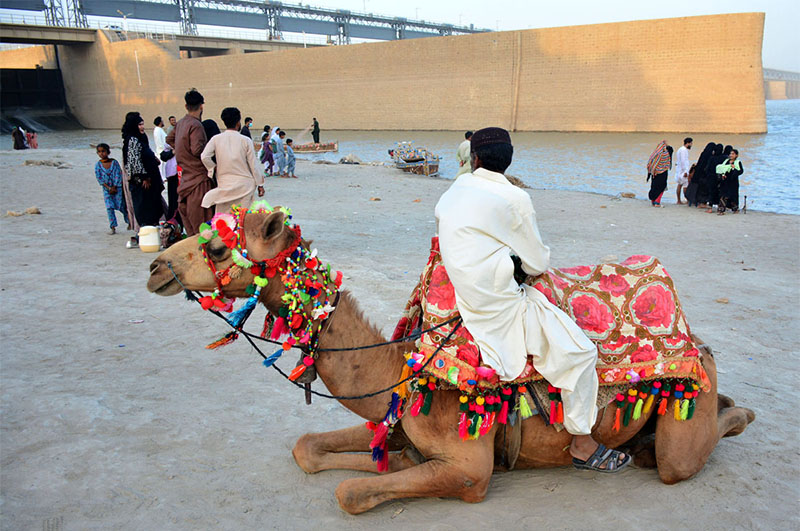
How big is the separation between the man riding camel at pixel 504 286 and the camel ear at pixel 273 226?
0.77 metres

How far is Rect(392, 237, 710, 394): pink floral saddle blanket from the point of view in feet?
9.66

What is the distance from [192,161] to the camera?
774cm

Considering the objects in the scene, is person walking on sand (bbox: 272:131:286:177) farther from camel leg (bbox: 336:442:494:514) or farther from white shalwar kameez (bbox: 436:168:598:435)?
camel leg (bbox: 336:442:494:514)

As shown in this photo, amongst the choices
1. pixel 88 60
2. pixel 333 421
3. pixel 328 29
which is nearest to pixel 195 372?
pixel 333 421

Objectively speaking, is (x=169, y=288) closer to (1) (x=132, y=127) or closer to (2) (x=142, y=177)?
(1) (x=132, y=127)

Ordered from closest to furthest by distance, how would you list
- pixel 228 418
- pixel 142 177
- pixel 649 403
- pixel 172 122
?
pixel 649 403, pixel 228 418, pixel 142 177, pixel 172 122

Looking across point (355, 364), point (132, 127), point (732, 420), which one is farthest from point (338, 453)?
point (132, 127)

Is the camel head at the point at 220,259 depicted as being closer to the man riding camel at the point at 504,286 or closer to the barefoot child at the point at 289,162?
the man riding camel at the point at 504,286

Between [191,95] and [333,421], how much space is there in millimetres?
5371

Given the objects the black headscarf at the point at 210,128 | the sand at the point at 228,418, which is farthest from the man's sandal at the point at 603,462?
the black headscarf at the point at 210,128

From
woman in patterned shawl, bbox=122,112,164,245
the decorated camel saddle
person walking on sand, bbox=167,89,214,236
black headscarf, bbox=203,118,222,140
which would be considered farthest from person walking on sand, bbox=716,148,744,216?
woman in patterned shawl, bbox=122,112,164,245

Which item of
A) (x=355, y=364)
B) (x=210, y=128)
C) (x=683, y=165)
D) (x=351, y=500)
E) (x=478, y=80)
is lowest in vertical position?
(x=351, y=500)

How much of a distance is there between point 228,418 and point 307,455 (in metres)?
0.93

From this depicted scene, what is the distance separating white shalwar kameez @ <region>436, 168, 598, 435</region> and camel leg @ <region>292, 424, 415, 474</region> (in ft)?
3.17
